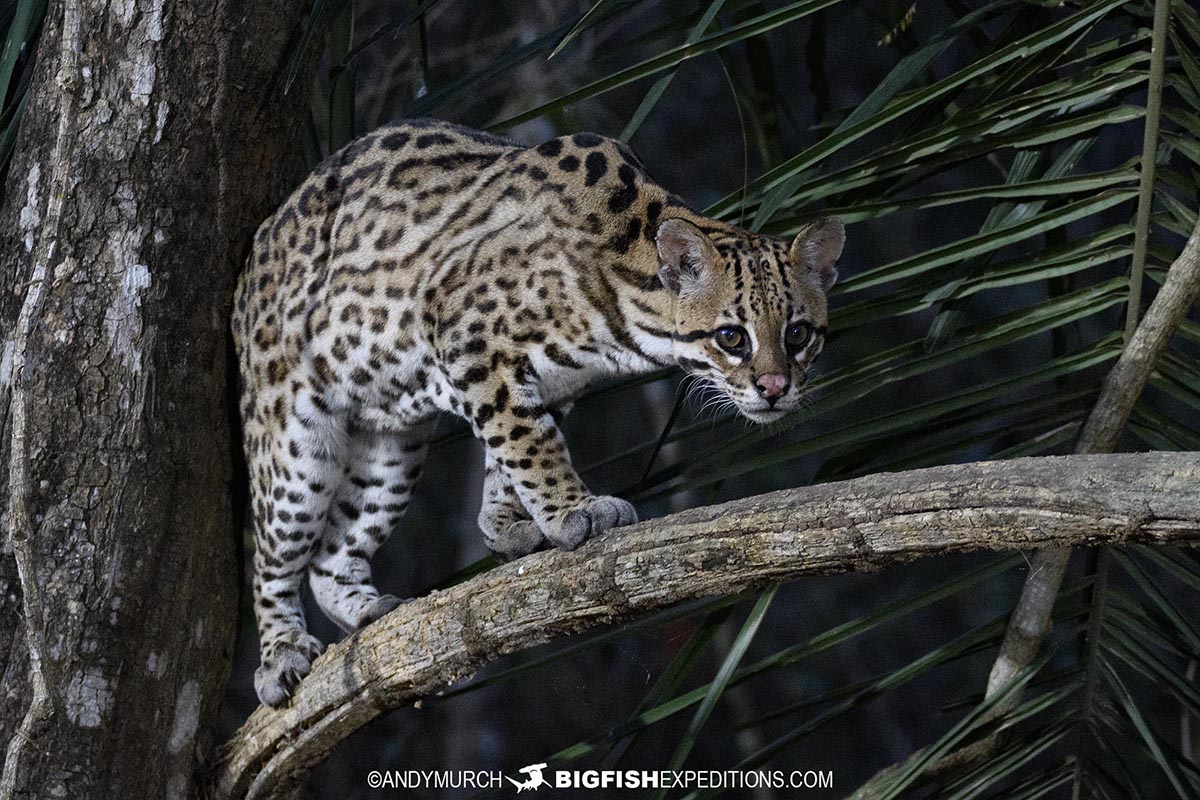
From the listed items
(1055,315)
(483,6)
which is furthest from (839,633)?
(483,6)

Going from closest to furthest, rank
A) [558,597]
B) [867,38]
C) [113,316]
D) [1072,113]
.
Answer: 1. [558,597]
2. [1072,113]
3. [113,316]
4. [867,38]

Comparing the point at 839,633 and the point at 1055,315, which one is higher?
the point at 1055,315

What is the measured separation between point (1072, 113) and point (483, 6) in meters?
5.35

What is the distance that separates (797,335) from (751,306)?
0.49 ft

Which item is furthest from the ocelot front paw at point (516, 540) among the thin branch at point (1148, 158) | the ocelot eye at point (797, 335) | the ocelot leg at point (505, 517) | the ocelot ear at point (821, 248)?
the thin branch at point (1148, 158)

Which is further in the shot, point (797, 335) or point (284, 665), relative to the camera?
point (284, 665)

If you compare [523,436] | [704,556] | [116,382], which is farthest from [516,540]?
[704,556]

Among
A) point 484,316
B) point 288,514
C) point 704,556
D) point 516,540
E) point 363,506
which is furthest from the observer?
point 363,506

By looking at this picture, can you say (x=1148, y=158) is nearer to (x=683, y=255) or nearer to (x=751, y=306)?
(x=751, y=306)

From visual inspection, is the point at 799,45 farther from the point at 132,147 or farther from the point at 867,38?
the point at 132,147

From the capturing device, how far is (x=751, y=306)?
3459 mm

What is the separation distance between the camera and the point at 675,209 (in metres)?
3.75

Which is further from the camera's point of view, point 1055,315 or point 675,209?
point 675,209

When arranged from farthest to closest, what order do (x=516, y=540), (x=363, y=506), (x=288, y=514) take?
(x=363, y=506)
(x=288, y=514)
(x=516, y=540)
